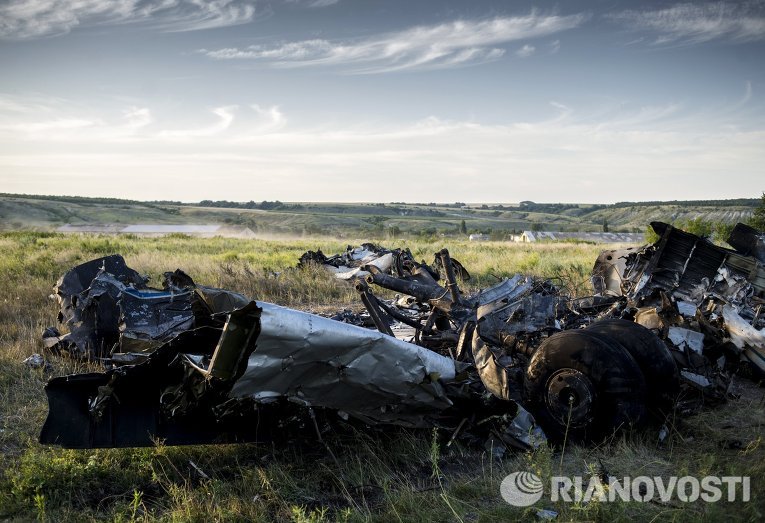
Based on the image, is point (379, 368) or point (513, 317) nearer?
point (379, 368)

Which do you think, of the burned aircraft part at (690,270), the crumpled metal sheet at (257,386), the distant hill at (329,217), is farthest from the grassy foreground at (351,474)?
the distant hill at (329,217)

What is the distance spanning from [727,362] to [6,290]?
13307 mm

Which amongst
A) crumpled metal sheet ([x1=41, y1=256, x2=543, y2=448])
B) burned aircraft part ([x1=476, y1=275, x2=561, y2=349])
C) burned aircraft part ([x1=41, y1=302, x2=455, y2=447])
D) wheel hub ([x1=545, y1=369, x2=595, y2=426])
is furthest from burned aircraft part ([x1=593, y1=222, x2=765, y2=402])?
burned aircraft part ([x1=41, y1=302, x2=455, y2=447])

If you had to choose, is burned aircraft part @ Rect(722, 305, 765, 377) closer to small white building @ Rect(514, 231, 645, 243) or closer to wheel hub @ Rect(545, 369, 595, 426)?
wheel hub @ Rect(545, 369, 595, 426)

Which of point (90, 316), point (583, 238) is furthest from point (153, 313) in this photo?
point (583, 238)

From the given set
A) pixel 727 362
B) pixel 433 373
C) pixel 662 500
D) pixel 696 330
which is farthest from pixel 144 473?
pixel 727 362

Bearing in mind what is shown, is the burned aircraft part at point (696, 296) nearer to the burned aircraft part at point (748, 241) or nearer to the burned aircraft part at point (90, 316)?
the burned aircraft part at point (748, 241)

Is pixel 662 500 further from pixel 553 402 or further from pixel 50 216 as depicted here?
pixel 50 216

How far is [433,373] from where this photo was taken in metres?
3.82

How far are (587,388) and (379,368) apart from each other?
1.69 meters

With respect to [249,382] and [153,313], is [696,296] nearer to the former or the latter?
[249,382]

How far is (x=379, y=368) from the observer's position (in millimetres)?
3553

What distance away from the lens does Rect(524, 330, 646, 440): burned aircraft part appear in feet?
13.2

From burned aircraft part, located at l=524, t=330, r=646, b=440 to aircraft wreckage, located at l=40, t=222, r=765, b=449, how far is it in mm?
10
